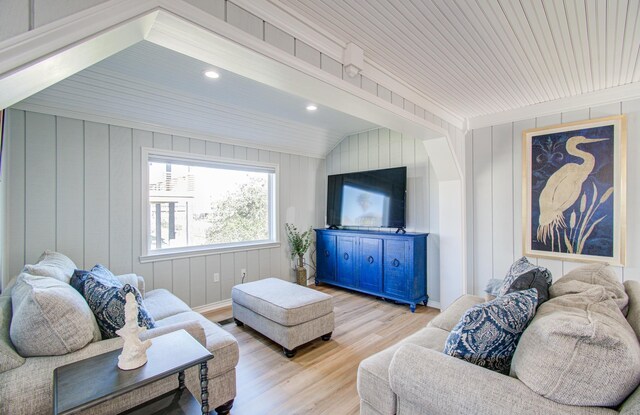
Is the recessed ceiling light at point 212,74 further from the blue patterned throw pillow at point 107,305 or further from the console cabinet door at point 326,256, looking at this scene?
the console cabinet door at point 326,256

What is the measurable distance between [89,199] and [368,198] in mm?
3318

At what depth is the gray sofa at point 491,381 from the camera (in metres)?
0.90

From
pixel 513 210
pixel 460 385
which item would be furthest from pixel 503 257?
pixel 460 385

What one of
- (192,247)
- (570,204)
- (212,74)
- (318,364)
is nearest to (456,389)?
(318,364)

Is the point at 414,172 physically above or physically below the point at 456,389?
above

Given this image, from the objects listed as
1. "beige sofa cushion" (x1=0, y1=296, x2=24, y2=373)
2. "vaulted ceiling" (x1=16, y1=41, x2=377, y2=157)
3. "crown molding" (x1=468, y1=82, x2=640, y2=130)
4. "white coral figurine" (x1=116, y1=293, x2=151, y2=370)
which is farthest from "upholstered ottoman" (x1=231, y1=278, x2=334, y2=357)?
"crown molding" (x1=468, y1=82, x2=640, y2=130)

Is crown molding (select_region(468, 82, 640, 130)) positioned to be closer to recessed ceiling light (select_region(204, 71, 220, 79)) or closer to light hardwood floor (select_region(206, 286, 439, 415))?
light hardwood floor (select_region(206, 286, 439, 415))

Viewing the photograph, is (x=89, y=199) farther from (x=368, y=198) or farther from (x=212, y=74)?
(x=368, y=198)

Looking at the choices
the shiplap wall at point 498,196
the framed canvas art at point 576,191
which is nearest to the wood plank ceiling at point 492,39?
the framed canvas art at point 576,191

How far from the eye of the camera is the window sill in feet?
10.7

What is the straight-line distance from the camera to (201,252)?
3.64 metres

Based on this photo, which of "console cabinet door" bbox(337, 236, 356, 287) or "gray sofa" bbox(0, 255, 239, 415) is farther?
"console cabinet door" bbox(337, 236, 356, 287)

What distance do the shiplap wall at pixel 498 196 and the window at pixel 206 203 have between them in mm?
2794

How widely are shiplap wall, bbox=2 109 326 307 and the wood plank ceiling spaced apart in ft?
8.36
